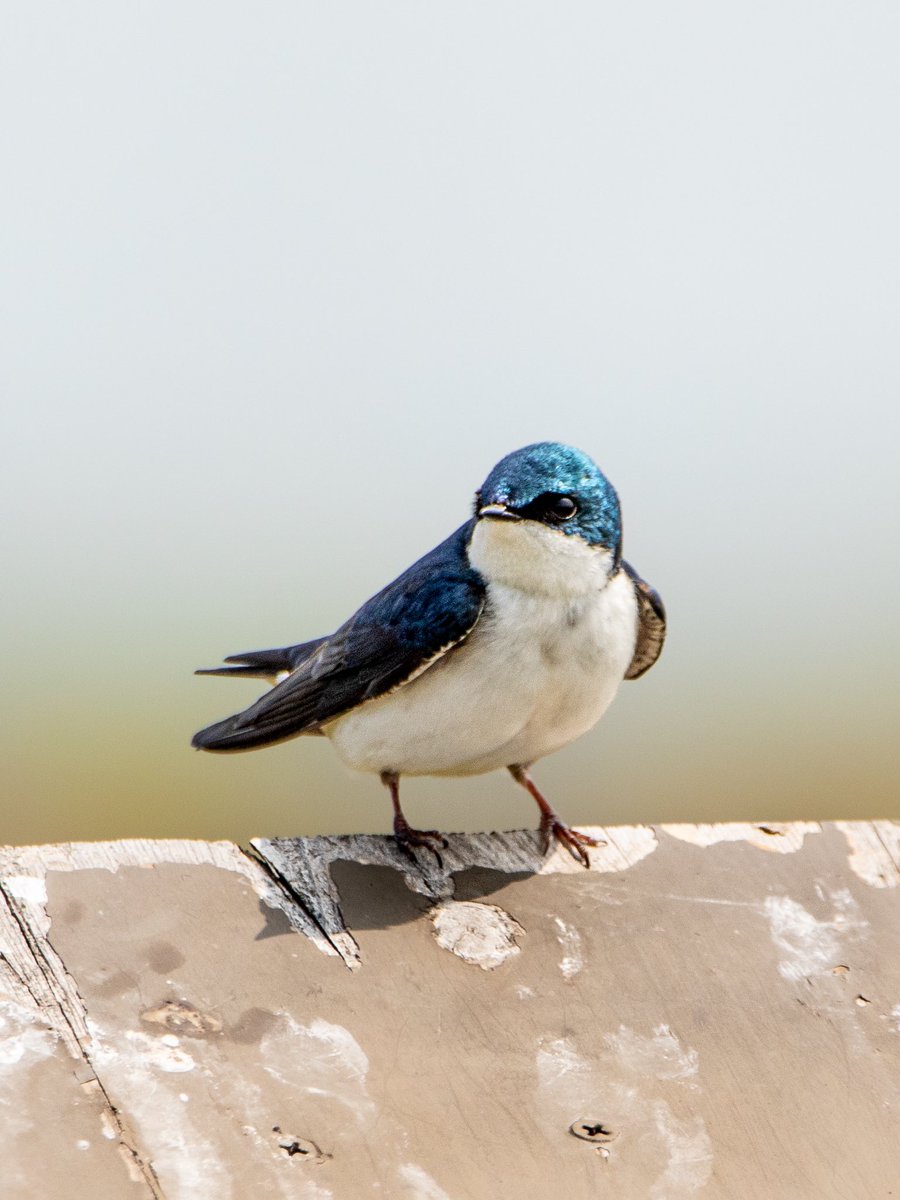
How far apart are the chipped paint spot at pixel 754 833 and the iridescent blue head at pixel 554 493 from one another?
81cm

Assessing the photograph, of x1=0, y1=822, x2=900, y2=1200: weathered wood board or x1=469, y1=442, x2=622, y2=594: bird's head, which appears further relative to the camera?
x1=469, y1=442, x2=622, y2=594: bird's head

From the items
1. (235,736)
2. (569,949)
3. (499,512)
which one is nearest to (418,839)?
(569,949)

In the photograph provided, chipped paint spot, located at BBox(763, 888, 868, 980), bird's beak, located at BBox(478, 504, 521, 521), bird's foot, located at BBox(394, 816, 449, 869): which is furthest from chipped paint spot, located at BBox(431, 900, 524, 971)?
bird's beak, located at BBox(478, 504, 521, 521)

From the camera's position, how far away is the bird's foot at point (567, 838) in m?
4.24

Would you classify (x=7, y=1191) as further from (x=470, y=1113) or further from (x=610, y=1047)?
(x=610, y=1047)

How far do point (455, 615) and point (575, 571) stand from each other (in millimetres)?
357

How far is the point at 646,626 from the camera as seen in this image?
4789mm

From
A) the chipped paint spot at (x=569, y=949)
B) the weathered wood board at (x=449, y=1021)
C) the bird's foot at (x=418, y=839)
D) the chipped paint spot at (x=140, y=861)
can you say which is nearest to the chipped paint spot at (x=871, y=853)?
the weathered wood board at (x=449, y=1021)

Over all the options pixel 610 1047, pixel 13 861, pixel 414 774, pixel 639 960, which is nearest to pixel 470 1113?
pixel 610 1047

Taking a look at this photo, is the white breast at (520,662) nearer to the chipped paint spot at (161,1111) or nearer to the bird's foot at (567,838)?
the bird's foot at (567,838)

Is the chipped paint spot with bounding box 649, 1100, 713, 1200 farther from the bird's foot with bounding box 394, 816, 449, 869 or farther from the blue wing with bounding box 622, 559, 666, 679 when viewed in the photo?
the blue wing with bounding box 622, 559, 666, 679

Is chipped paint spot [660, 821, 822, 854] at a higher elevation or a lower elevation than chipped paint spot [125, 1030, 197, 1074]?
higher

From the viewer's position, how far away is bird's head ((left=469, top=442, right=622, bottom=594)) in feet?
14.1

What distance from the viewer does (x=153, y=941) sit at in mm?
3523
